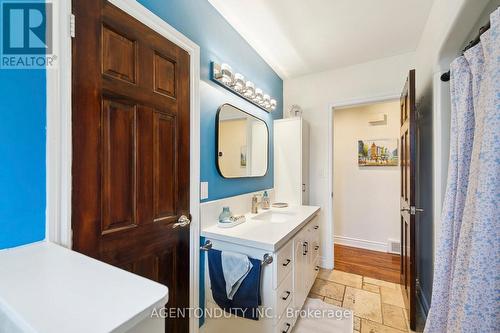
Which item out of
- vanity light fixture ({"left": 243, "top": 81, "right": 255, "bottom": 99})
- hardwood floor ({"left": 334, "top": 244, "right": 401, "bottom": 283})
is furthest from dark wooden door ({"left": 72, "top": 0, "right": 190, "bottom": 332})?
hardwood floor ({"left": 334, "top": 244, "right": 401, "bottom": 283})

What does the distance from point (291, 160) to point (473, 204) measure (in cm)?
185

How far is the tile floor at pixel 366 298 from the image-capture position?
176cm

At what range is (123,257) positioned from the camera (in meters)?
1.08

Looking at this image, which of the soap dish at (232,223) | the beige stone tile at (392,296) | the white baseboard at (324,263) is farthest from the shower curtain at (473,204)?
the white baseboard at (324,263)

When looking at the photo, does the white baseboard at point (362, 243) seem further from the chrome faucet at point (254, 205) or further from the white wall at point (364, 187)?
the chrome faucet at point (254, 205)

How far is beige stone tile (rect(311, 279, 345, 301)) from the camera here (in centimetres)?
216

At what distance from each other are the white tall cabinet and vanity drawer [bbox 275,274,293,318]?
3.88 feet

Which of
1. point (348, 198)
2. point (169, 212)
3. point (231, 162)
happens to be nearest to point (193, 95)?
point (231, 162)

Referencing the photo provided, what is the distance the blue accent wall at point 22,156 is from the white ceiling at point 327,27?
4.69 feet

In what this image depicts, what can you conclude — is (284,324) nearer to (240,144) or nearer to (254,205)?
(254,205)

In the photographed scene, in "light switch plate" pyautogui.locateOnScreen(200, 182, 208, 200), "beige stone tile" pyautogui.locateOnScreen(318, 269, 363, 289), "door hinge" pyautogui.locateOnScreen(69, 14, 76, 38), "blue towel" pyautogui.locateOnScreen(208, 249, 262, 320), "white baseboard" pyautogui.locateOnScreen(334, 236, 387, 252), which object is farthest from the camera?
"white baseboard" pyautogui.locateOnScreen(334, 236, 387, 252)

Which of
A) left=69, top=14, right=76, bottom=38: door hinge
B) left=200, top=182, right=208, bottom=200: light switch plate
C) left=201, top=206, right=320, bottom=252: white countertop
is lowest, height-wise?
left=201, top=206, right=320, bottom=252: white countertop

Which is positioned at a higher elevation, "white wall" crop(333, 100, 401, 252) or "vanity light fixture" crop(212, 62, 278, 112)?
"vanity light fixture" crop(212, 62, 278, 112)

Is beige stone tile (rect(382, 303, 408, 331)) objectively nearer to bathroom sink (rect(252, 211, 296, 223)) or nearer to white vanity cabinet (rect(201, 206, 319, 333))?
white vanity cabinet (rect(201, 206, 319, 333))
